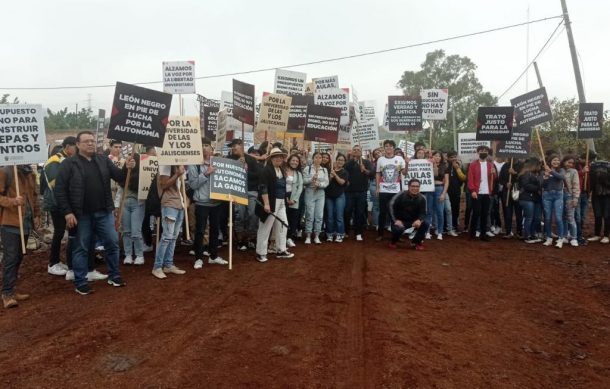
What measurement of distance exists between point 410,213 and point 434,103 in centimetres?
429

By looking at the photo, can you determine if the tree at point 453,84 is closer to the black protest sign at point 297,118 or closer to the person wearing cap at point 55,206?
the black protest sign at point 297,118

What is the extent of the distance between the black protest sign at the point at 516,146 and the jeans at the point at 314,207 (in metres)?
4.47

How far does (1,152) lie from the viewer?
600 cm

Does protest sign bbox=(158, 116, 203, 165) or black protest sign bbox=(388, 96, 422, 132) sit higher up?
black protest sign bbox=(388, 96, 422, 132)

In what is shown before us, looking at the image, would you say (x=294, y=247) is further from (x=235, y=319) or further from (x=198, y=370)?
(x=198, y=370)

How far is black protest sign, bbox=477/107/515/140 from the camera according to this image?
34.8 ft

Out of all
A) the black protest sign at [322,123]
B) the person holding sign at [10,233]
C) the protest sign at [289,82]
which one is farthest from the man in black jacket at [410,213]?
the person holding sign at [10,233]

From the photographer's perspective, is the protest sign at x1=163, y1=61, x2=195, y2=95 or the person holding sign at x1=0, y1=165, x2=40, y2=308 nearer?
the person holding sign at x1=0, y1=165, x2=40, y2=308

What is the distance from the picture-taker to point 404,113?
1209cm

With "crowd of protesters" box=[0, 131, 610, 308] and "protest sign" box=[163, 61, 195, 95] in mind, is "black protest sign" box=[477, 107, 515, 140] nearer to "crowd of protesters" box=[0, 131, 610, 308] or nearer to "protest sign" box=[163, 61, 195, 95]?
"crowd of protesters" box=[0, 131, 610, 308]

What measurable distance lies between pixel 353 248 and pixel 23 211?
569 cm

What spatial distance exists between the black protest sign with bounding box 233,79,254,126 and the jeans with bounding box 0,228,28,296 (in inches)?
190

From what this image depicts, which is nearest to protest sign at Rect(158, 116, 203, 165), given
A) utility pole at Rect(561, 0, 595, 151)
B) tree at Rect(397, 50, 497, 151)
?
utility pole at Rect(561, 0, 595, 151)

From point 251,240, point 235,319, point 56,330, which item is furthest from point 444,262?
point 56,330
